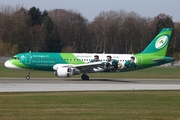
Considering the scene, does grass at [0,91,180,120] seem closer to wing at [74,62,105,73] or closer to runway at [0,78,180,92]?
runway at [0,78,180,92]

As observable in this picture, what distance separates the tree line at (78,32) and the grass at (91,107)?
76535 millimetres

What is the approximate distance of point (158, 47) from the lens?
50031mm

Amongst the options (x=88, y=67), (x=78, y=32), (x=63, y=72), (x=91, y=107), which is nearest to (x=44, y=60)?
(x=63, y=72)

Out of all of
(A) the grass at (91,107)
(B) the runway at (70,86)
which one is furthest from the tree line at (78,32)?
(A) the grass at (91,107)

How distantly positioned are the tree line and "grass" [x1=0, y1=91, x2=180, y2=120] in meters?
76.5

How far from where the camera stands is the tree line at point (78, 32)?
109188 mm

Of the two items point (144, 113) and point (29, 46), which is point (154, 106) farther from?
point (29, 46)

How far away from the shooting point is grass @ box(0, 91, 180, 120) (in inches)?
736

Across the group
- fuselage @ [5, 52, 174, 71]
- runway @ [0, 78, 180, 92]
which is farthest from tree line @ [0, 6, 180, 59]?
runway @ [0, 78, 180, 92]

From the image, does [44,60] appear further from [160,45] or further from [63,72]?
[160,45]

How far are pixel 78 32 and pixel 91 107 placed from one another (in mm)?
104821

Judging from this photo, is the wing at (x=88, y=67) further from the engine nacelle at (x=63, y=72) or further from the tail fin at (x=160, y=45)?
the tail fin at (x=160, y=45)

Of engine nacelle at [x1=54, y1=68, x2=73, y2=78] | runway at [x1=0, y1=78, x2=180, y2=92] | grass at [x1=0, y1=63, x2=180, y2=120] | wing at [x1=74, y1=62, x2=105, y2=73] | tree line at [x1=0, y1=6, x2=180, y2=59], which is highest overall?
tree line at [x1=0, y1=6, x2=180, y2=59]

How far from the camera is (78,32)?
126312 mm
